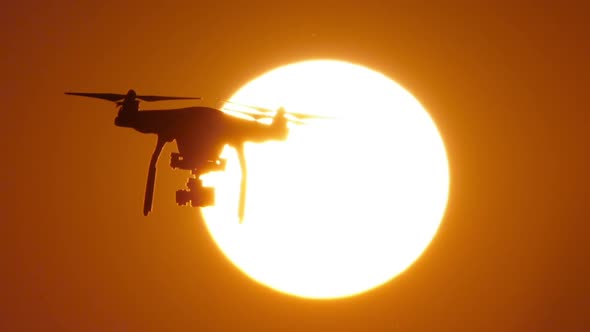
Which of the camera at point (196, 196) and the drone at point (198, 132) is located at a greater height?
the drone at point (198, 132)

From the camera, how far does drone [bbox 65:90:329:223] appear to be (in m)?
8.41

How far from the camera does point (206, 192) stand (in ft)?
27.2

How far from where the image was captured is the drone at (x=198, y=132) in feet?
27.6

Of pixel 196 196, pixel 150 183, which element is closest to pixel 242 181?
pixel 196 196

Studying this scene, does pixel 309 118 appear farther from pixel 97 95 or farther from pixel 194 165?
pixel 97 95

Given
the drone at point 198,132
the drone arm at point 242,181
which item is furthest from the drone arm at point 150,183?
the drone arm at point 242,181

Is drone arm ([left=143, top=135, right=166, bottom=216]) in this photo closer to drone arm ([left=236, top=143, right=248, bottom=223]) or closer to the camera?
the camera

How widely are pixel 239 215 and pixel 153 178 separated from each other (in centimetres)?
127

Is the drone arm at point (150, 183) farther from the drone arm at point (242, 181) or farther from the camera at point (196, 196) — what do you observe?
the drone arm at point (242, 181)

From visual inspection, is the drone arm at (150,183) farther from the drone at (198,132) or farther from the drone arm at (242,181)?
the drone arm at (242,181)

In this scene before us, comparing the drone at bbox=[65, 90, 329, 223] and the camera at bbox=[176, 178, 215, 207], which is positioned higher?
the drone at bbox=[65, 90, 329, 223]

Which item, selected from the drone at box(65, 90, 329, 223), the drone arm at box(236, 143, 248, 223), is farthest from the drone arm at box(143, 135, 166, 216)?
the drone arm at box(236, 143, 248, 223)

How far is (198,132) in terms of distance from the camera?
28.1 feet

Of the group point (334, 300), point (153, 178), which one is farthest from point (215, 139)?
point (334, 300)
